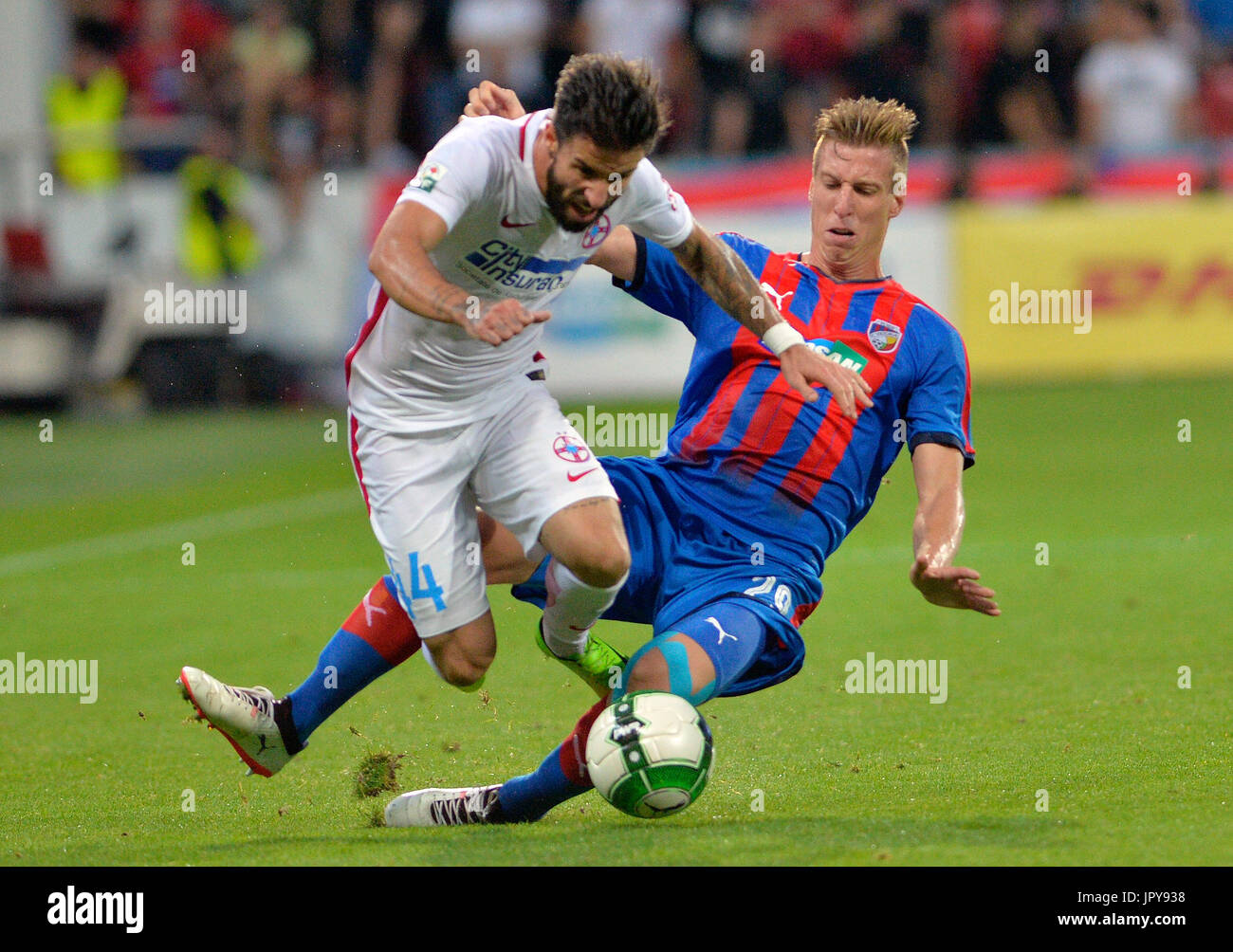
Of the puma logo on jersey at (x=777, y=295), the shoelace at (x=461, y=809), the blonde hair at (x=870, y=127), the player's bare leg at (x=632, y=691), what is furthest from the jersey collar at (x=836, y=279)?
the shoelace at (x=461, y=809)

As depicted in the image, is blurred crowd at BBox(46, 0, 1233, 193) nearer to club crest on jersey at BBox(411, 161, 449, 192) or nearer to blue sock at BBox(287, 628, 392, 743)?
blue sock at BBox(287, 628, 392, 743)

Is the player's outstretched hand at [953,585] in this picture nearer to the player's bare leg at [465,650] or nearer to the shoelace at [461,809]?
the player's bare leg at [465,650]

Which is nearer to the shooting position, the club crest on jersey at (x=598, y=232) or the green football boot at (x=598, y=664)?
the club crest on jersey at (x=598, y=232)

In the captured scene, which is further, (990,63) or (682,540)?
(990,63)

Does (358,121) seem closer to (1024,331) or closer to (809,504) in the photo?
(1024,331)

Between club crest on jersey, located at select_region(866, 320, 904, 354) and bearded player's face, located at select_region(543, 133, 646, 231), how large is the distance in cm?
107

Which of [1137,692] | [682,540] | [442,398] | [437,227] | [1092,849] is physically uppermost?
[437,227]

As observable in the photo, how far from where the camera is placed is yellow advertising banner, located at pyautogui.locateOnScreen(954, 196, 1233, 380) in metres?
15.1

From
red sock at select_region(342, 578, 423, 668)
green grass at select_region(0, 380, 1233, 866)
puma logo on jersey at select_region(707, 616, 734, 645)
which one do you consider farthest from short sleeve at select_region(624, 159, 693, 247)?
green grass at select_region(0, 380, 1233, 866)

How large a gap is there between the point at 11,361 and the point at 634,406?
19.3ft

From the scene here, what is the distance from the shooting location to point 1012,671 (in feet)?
22.2

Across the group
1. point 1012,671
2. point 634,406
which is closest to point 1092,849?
point 1012,671

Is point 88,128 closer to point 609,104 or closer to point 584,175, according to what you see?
point 584,175

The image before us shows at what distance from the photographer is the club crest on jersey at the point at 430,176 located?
4484mm
